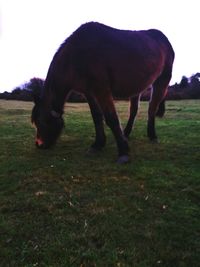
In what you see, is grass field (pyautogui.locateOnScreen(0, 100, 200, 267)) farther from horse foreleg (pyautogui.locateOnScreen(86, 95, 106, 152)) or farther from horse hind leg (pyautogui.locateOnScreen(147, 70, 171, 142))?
horse hind leg (pyautogui.locateOnScreen(147, 70, 171, 142))

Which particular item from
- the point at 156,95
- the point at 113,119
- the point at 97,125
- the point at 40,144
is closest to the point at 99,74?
the point at 113,119

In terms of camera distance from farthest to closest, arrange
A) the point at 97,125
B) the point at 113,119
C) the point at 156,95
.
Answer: the point at 156,95, the point at 97,125, the point at 113,119

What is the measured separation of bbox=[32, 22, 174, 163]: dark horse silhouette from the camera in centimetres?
707

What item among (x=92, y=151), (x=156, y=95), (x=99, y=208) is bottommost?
(x=99, y=208)

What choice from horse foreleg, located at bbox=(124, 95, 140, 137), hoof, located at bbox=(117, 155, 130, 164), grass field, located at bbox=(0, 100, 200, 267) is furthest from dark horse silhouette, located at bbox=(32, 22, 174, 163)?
horse foreleg, located at bbox=(124, 95, 140, 137)

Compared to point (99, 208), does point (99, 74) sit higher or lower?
higher

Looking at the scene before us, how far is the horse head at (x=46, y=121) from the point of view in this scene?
7661 mm

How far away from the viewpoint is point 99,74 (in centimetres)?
697

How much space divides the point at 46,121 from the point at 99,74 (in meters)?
1.49

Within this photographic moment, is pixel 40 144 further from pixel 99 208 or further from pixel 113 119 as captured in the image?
pixel 99 208

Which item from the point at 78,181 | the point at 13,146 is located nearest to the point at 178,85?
the point at 13,146

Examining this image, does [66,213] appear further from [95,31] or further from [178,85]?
[178,85]

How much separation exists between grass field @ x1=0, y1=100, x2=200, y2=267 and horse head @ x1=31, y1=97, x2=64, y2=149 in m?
0.38

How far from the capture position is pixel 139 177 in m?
6.06
